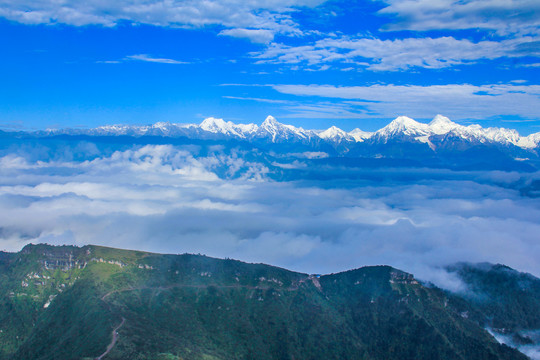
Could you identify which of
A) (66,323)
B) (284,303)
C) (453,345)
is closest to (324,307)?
(284,303)

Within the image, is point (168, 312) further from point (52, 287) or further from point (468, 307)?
point (468, 307)

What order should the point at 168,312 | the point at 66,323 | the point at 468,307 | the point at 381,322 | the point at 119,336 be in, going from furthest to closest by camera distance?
the point at 468,307 < the point at 381,322 < the point at 168,312 < the point at 66,323 < the point at 119,336

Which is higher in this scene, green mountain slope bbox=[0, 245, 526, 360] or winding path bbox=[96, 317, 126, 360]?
winding path bbox=[96, 317, 126, 360]

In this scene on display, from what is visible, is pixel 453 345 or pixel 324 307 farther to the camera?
pixel 324 307

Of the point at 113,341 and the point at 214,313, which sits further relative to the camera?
the point at 214,313

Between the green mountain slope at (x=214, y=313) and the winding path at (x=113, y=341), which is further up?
the winding path at (x=113, y=341)

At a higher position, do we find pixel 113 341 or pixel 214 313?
pixel 113 341

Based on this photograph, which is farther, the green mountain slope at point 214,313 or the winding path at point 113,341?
the green mountain slope at point 214,313

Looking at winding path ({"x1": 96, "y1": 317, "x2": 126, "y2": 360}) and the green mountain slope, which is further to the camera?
the green mountain slope
